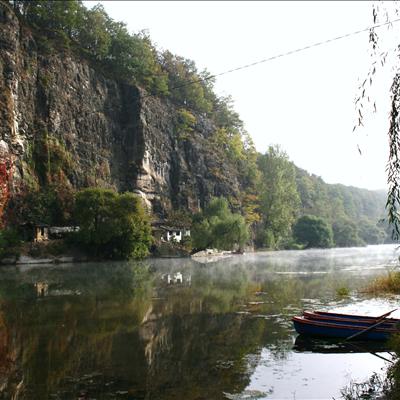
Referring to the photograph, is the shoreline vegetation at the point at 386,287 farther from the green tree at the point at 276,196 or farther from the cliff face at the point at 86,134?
the green tree at the point at 276,196

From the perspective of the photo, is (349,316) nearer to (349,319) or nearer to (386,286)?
(349,319)

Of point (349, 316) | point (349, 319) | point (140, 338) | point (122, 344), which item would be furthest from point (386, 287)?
point (122, 344)

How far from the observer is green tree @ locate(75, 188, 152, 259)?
6425 cm

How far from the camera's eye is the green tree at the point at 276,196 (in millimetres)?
117812

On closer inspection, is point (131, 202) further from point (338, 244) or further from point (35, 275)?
point (338, 244)

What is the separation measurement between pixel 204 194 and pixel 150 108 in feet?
74.5

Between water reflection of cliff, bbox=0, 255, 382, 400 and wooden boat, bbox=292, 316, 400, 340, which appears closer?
water reflection of cliff, bbox=0, 255, 382, 400

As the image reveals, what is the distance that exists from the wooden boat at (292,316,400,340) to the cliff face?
173ft

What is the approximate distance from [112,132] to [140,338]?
7897cm

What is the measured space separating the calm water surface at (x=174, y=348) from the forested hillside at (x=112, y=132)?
3343 cm

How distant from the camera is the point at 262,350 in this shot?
14.7 metres

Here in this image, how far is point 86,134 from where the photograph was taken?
85500 mm

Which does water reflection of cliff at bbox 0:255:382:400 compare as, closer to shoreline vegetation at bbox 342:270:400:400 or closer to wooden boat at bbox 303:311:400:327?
wooden boat at bbox 303:311:400:327


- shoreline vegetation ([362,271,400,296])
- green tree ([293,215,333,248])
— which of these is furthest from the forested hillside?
shoreline vegetation ([362,271,400,296])
